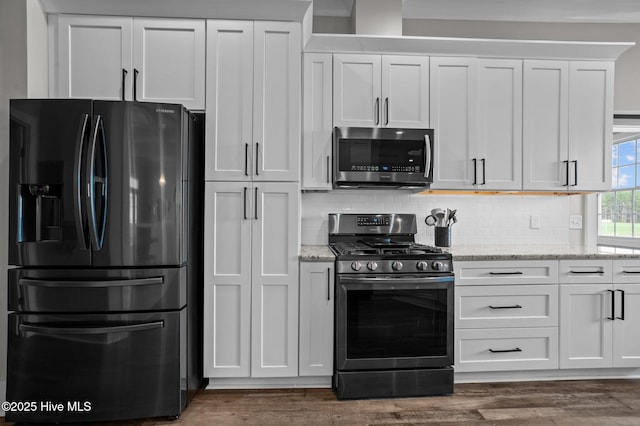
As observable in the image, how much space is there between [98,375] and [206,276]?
2.53 ft

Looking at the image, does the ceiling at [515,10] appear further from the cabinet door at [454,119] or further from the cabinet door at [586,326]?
the cabinet door at [586,326]

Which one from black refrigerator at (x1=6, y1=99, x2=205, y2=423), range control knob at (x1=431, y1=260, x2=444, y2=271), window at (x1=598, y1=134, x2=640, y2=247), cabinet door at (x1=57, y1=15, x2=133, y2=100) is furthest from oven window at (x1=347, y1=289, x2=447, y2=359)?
window at (x1=598, y1=134, x2=640, y2=247)

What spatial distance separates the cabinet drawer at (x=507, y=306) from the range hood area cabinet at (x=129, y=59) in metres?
2.19

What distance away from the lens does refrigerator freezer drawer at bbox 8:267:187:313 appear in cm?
208

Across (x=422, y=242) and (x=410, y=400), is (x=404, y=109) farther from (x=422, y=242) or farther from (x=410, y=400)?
(x=410, y=400)

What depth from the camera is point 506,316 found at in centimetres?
261

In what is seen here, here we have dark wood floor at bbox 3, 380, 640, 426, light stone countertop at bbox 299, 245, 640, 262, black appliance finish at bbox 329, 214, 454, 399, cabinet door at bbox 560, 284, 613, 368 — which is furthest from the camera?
cabinet door at bbox 560, 284, 613, 368

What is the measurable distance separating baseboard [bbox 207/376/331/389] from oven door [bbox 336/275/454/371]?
248 millimetres

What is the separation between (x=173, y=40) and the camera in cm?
251

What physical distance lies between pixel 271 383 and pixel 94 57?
240 centimetres

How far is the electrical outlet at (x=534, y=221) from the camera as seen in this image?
3.28 metres

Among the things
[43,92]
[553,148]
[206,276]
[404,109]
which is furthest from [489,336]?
[43,92]

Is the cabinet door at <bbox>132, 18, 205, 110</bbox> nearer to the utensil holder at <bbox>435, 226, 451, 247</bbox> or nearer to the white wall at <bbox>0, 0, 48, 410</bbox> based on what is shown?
the white wall at <bbox>0, 0, 48, 410</bbox>

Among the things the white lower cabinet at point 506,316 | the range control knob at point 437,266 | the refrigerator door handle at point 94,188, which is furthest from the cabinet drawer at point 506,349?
the refrigerator door handle at point 94,188
